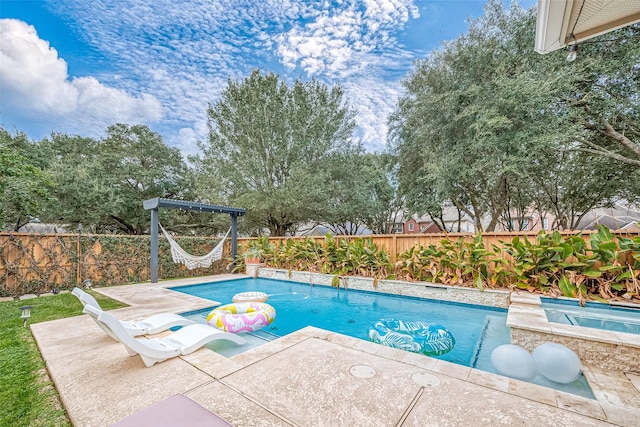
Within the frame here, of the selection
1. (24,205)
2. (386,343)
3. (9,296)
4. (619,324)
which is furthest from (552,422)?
(24,205)

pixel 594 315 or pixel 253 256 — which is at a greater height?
pixel 253 256

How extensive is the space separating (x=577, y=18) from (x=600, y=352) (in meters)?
3.05

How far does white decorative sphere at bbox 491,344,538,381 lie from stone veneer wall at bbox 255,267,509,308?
3129 millimetres

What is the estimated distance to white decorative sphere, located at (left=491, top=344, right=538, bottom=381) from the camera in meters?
2.55

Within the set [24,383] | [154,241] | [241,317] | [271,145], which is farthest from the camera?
[271,145]

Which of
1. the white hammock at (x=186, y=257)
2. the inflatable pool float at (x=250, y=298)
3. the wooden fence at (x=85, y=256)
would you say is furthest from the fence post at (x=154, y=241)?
the inflatable pool float at (x=250, y=298)

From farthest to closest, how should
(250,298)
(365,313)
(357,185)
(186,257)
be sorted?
(357,185)
(186,257)
(365,313)
(250,298)

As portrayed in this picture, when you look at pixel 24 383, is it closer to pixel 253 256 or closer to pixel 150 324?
pixel 150 324

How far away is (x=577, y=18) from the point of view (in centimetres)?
170

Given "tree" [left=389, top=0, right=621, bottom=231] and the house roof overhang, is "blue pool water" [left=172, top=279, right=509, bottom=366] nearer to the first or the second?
the house roof overhang

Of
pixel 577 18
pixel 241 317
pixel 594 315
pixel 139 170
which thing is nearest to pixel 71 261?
pixel 241 317

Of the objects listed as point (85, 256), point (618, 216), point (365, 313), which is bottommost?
point (365, 313)

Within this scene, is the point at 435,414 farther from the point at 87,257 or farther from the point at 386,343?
→ the point at 87,257

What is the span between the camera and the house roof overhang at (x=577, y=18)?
1.59m
